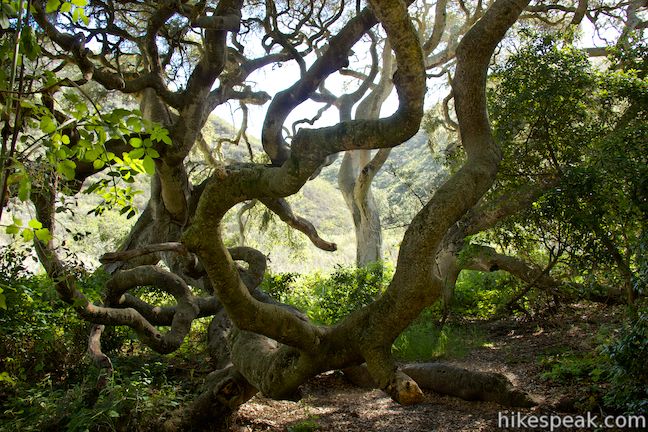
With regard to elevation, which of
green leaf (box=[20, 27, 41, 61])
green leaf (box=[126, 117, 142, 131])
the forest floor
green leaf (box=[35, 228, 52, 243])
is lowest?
the forest floor

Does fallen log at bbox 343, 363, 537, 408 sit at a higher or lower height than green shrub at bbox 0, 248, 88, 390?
lower

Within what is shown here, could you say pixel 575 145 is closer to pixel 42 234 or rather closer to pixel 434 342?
pixel 434 342

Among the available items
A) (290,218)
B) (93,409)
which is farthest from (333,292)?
(93,409)

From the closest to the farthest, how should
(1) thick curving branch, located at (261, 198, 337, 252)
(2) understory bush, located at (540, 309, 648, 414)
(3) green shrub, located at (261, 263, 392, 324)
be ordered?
(2) understory bush, located at (540, 309, 648, 414) → (1) thick curving branch, located at (261, 198, 337, 252) → (3) green shrub, located at (261, 263, 392, 324)

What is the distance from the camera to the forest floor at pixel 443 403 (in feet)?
16.5

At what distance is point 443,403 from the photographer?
5.77 metres

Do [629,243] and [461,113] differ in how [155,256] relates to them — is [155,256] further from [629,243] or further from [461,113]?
[629,243]

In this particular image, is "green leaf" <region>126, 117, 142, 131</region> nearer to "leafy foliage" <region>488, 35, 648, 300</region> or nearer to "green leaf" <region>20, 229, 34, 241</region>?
"green leaf" <region>20, 229, 34, 241</region>

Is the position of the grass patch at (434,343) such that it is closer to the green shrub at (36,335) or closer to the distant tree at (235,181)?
the distant tree at (235,181)

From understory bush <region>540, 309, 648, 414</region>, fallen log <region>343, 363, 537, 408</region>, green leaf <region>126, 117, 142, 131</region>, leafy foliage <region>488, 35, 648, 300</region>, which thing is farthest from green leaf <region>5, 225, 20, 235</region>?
leafy foliage <region>488, 35, 648, 300</region>

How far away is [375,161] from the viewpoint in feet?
44.0

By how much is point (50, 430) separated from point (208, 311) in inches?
91.7

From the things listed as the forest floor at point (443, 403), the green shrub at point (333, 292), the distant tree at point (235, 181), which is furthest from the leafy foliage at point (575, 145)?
the green shrub at point (333, 292)

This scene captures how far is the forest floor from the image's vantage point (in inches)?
198
